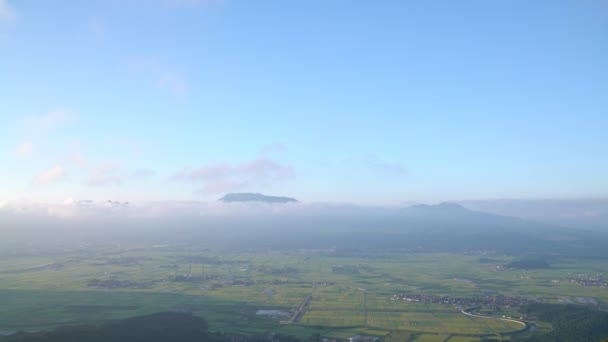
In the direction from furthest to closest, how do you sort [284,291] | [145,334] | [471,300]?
[284,291]
[471,300]
[145,334]

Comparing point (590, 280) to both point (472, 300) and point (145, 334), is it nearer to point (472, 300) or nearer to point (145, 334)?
point (472, 300)

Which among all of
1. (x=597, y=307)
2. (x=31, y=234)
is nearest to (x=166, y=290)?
(x=597, y=307)

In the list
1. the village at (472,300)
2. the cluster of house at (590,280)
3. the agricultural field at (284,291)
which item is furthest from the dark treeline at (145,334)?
the cluster of house at (590,280)

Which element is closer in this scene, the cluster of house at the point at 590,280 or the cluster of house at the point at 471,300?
the cluster of house at the point at 471,300

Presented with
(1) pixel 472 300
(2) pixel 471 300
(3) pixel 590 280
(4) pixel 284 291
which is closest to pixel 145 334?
(4) pixel 284 291

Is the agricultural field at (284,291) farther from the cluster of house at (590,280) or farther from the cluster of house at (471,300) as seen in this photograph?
the cluster of house at (590,280)

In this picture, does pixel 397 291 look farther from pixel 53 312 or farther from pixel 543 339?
pixel 53 312

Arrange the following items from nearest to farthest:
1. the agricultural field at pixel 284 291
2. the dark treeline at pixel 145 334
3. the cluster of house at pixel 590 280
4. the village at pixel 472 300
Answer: the dark treeline at pixel 145 334
the agricultural field at pixel 284 291
the village at pixel 472 300
the cluster of house at pixel 590 280

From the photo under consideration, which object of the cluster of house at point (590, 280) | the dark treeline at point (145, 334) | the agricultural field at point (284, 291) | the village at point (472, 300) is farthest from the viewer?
the cluster of house at point (590, 280)

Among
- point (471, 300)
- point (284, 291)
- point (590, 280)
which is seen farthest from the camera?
point (590, 280)
